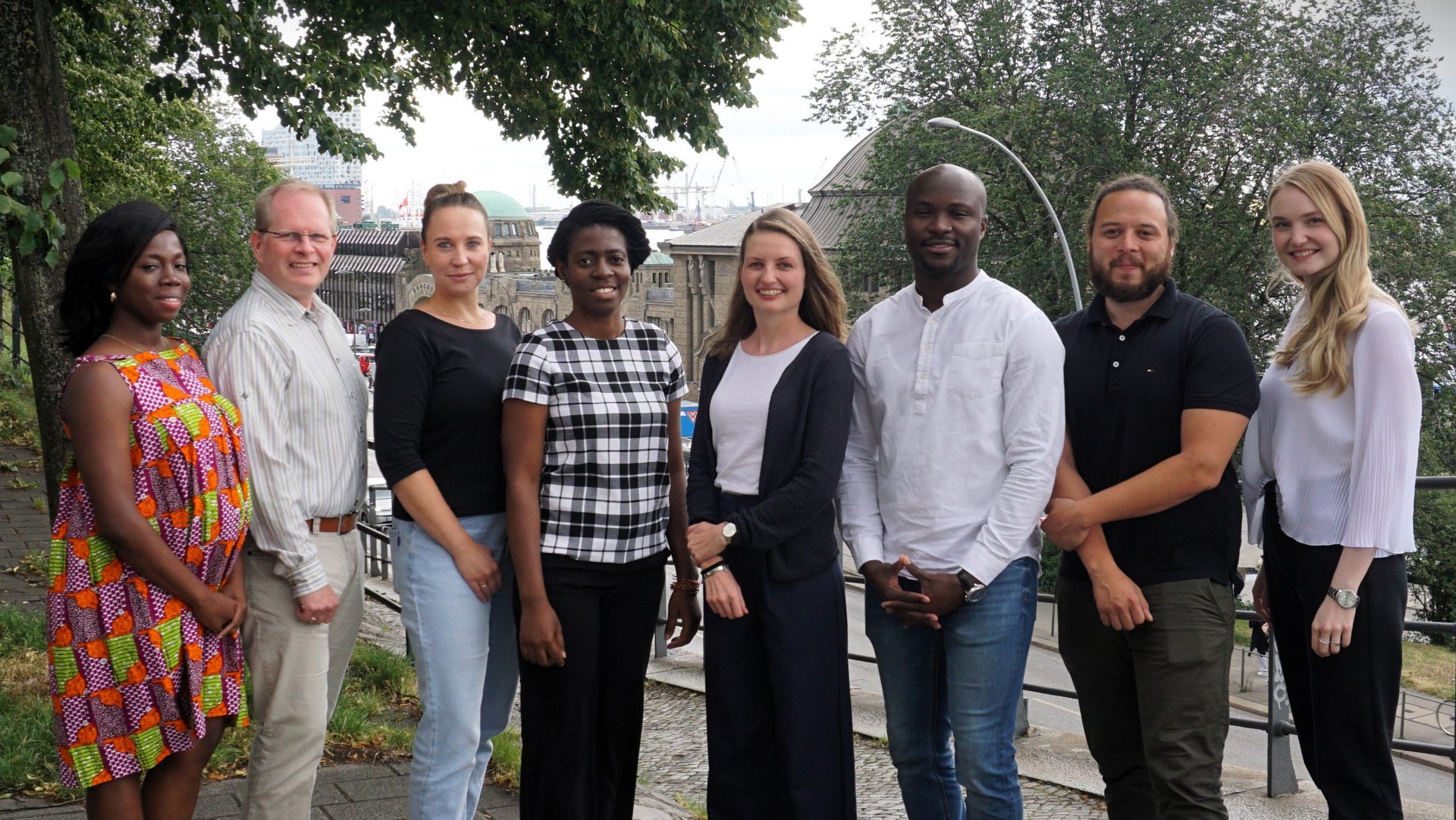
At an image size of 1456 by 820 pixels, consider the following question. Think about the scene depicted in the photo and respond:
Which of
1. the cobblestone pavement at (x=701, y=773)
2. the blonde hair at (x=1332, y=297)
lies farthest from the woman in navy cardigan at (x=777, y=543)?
the blonde hair at (x=1332, y=297)

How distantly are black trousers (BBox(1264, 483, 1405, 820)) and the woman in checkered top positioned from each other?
64.6 inches

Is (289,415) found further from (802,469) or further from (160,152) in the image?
(160,152)

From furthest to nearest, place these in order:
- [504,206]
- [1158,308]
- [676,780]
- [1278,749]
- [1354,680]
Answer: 1. [504,206]
2. [676,780]
3. [1278,749]
4. [1158,308]
5. [1354,680]

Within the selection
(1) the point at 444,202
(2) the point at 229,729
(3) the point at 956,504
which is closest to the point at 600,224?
(1) the point at 444,202

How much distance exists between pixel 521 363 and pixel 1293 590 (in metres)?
2.12

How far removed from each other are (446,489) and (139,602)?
80cm

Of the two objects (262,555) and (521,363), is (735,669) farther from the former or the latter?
(262,555)

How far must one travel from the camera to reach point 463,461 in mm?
3297

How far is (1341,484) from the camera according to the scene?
3020 mm

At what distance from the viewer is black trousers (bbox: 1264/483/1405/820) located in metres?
2.98

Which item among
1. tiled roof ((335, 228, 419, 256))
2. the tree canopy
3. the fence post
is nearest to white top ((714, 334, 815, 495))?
the fence post

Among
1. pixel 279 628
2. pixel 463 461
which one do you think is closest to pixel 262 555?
pixel 279 628

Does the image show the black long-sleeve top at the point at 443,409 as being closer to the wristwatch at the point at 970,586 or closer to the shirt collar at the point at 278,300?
the shirt collar at the point at 278,300

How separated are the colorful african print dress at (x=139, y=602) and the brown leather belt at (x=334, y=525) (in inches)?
12.0
